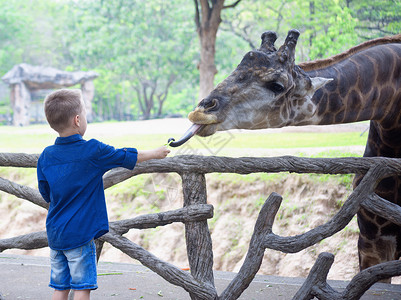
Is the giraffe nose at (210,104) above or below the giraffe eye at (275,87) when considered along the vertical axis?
below

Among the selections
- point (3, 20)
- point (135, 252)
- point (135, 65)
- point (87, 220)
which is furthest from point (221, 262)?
point (3, 20)

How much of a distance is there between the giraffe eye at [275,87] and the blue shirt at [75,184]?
97 centimetres

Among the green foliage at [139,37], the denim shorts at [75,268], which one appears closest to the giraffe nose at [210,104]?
the denim shorts at [75,268]

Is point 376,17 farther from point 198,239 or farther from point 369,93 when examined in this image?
point 198,239

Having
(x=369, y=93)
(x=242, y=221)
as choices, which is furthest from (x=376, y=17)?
(x=369, y=93)

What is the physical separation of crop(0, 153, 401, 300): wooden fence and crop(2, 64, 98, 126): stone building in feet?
61.3

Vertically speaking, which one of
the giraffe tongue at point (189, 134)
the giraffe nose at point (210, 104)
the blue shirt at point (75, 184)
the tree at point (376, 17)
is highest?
Answer: the tree at point (376, 17)

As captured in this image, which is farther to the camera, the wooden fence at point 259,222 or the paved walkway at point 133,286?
the paved walkway at point 133,286

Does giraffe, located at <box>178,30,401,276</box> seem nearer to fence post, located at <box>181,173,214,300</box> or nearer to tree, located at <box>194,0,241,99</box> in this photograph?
fence post, located at <box>181,173,214,300</box>

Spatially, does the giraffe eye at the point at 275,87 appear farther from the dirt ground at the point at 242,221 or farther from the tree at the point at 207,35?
the tree at the point at 207,35

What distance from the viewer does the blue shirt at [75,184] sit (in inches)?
88.4

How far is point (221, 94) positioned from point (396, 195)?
1.52 meters

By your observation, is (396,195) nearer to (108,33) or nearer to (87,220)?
(87,220)

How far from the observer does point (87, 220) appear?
2266 millimetres
